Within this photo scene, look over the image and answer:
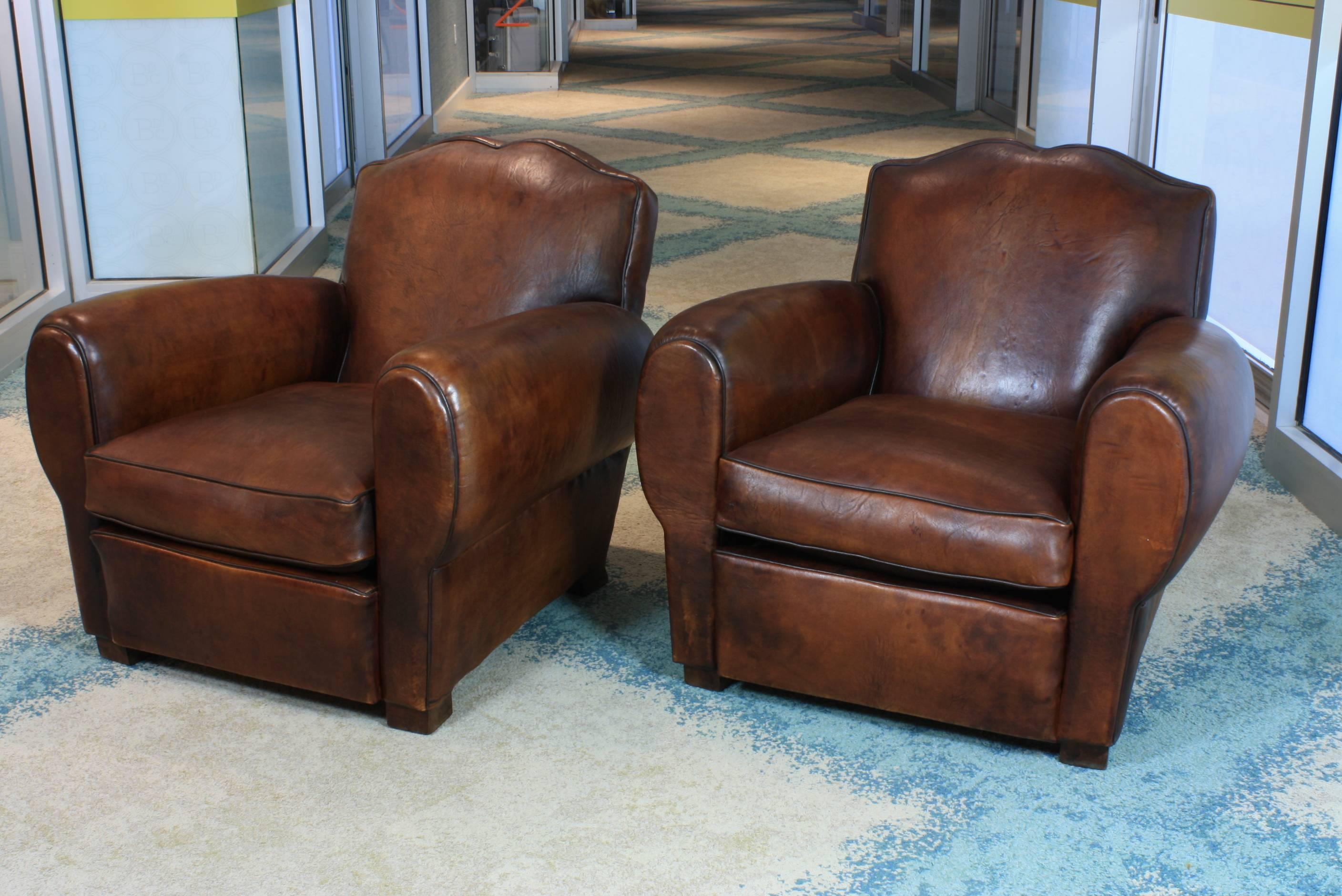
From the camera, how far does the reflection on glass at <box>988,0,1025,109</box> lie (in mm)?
6875

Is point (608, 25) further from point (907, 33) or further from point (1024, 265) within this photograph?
point (1024, 265)

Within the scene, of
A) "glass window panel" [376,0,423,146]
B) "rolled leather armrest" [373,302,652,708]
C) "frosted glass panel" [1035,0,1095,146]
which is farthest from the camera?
"glass window panel" [376,0,423,146]

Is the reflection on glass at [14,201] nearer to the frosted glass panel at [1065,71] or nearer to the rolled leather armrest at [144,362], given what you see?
the rolled leather armrest at [144,362]

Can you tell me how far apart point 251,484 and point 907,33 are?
9069 millimetres

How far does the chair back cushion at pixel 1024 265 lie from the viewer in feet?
6.43

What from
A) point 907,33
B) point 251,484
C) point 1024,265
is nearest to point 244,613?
point 251,484

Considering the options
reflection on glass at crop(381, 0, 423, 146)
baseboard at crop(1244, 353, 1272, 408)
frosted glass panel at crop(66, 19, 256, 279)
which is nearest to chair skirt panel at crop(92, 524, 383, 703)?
frosted glass panel at crop(66, 19, 256, 279)

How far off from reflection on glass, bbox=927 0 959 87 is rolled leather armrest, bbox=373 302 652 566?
22.2 feet

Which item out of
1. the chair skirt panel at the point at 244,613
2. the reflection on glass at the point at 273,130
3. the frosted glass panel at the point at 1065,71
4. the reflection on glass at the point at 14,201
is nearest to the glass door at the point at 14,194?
the reflection on glass at the point at 14,201

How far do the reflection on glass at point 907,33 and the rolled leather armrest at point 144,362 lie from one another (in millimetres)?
7894

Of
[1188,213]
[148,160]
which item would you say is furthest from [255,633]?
[148,160]

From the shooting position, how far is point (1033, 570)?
1610 millimetres

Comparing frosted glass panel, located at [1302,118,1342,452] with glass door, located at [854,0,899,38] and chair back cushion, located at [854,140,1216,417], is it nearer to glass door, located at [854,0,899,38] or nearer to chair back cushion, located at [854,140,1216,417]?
chair back cushion, located at [854,140,1216,417]

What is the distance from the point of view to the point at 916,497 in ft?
5.40
